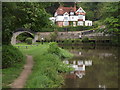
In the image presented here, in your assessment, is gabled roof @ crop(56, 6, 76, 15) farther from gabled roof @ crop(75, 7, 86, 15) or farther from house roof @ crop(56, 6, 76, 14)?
gabled roof @ crop(75, 7, 86, 15)

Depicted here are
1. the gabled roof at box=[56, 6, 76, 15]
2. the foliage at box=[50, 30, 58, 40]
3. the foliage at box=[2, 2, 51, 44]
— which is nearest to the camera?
the foliage at box=[2, 2, 51, 44]

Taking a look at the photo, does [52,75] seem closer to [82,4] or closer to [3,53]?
[3,53]

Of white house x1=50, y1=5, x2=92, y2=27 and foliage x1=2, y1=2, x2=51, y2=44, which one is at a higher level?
white house x1=50, y1=5, x2=92, y2=27

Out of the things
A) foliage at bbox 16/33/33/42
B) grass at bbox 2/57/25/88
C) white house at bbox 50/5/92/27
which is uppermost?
white house at bbox 50/5/92/27

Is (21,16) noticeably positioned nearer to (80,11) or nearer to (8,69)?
(8,69)


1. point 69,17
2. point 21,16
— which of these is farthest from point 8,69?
point 69,17

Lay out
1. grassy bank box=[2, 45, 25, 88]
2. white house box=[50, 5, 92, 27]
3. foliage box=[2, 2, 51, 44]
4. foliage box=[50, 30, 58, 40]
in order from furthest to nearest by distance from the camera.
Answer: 1. white house box=[50, 5, 92, 27]
2. foliage box=[50, 30, 58, 40]
3. foliage box=[2, 2, 51, 44]
4. grassy bank box=[2, 45, 25, 88]

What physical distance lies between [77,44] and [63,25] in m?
15.5

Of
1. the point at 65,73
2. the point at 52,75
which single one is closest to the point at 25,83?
the point at 52,75

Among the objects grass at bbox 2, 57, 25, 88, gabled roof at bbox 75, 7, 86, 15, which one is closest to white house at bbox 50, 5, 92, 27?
gabled roof at bbox 75, 7, 86, 15

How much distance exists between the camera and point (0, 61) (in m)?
13.3

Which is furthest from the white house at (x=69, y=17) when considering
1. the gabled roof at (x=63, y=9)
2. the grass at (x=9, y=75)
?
the grass at (x=9, y=75)

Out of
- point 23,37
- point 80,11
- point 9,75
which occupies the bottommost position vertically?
point 9,75

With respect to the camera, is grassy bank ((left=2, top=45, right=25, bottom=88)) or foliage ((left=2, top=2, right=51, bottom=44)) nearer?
grassy bank ((left=2, top=45, right=25, bottom=88))
